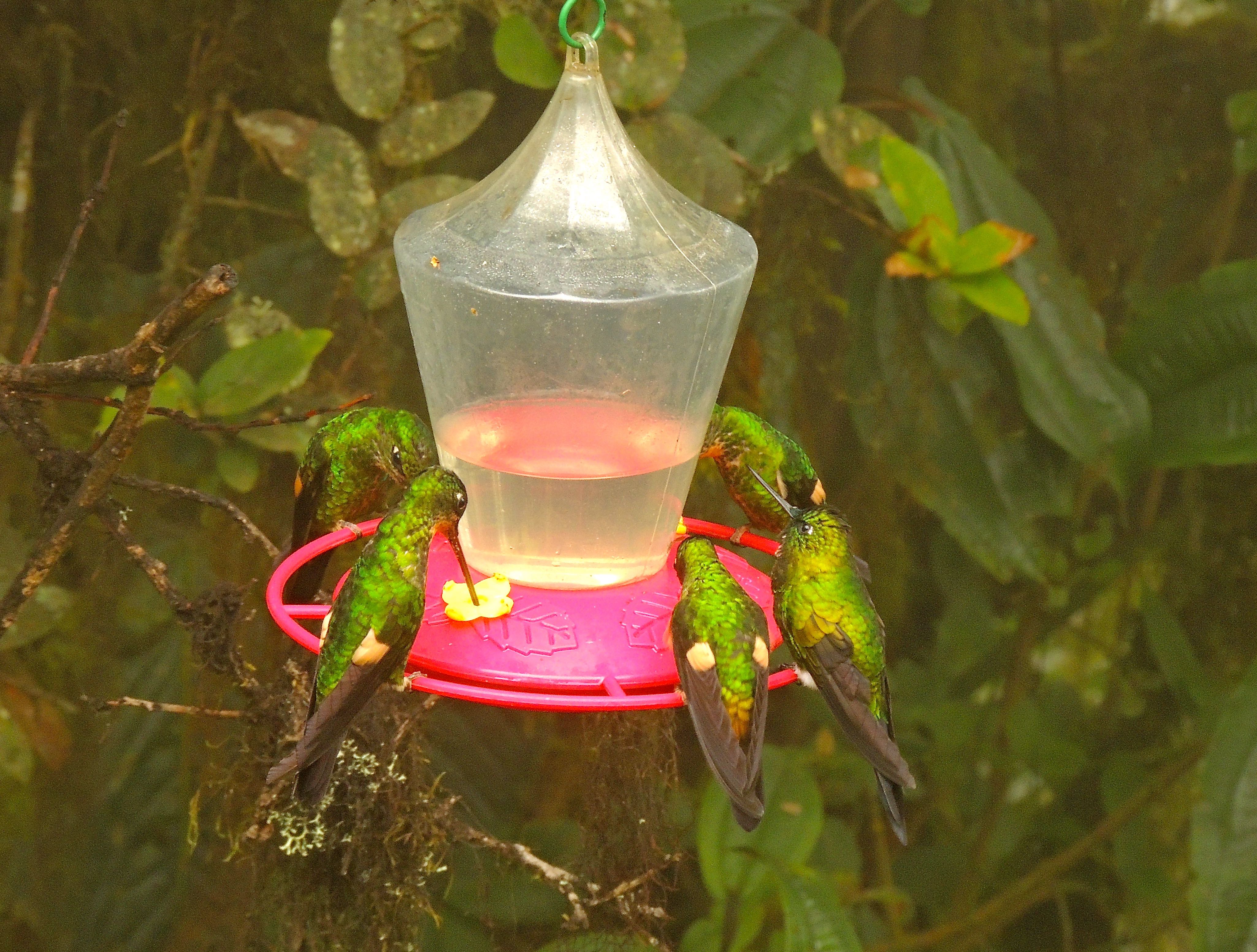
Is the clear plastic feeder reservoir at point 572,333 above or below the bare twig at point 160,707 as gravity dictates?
above

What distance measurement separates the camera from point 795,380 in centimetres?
339

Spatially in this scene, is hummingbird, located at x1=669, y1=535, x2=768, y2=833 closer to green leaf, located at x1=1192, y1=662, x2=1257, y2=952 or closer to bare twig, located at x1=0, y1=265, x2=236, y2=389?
bare twig, located at x1=0, y1=265, x2=236, y2=389

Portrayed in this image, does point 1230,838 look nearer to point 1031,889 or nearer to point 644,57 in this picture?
point 1031,889

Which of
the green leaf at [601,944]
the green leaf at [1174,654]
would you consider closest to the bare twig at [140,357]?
the green leaf at [601,944]

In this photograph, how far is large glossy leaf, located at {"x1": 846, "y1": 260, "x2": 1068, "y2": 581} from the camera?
3.22 m

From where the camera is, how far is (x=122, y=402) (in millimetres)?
1789

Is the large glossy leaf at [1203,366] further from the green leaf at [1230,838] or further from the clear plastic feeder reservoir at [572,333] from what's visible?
the clear plastic feeder reservoir at [572,333]

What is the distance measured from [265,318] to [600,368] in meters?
1.10

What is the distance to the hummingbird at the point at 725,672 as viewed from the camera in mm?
1623

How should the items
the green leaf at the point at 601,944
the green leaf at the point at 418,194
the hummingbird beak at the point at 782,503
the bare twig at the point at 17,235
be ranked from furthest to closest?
the bare twig at the point at 17,235, the green leaf at the point at 418,194, the green leaf at the point at 601,944, the hummingbird beak at the point at 782,503

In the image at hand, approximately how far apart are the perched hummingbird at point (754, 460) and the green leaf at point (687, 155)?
53 cm

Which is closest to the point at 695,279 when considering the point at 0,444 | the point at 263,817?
the point at 263,817

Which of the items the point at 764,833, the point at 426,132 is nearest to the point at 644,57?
the point at 426,132

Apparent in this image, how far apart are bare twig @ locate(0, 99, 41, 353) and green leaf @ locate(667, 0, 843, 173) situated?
1.48 metres
